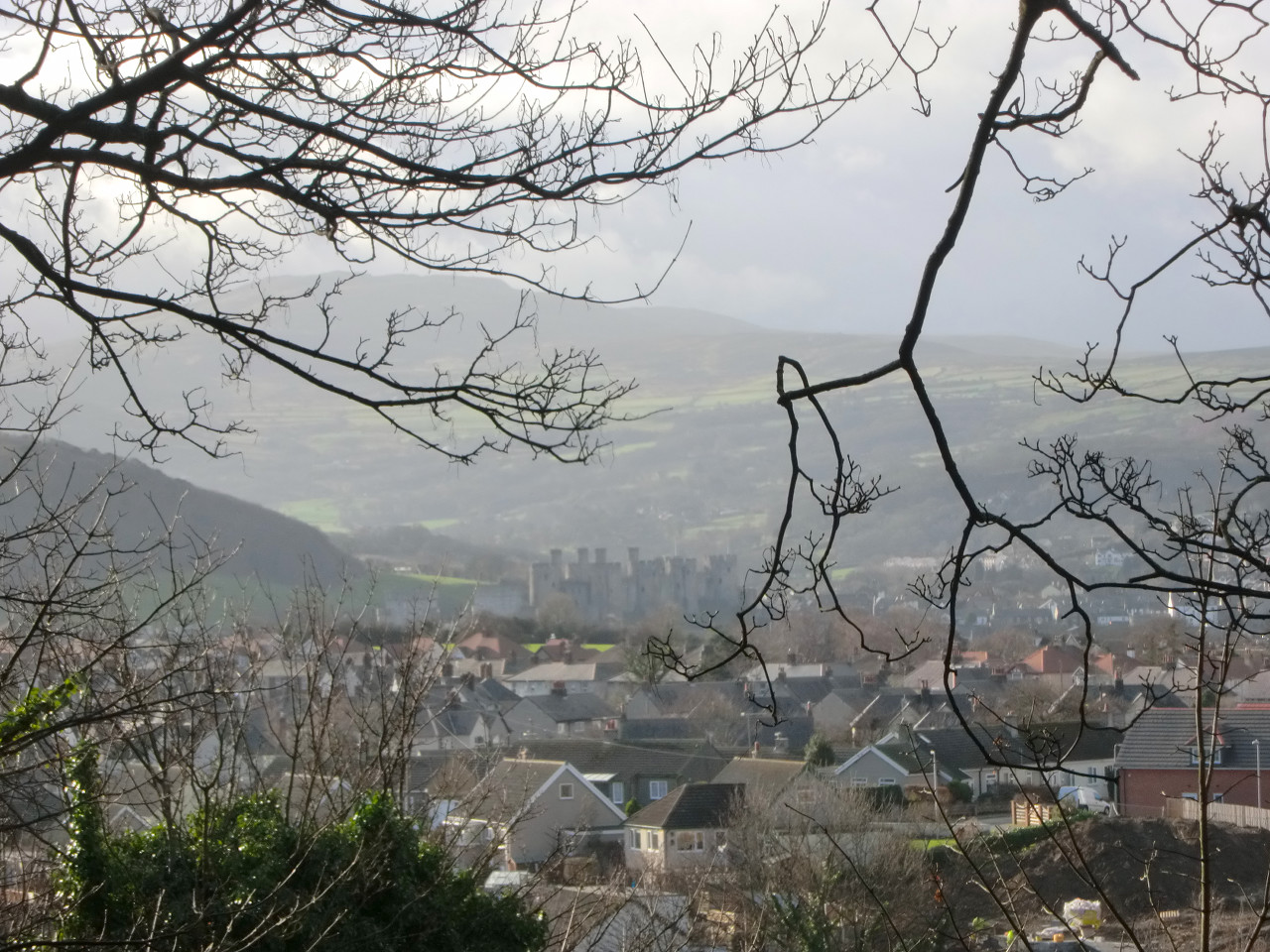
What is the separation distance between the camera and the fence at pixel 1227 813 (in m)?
19.4

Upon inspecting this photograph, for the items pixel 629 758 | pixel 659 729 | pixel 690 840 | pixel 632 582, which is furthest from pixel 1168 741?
pixel 632 582

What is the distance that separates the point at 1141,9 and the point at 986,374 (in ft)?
636

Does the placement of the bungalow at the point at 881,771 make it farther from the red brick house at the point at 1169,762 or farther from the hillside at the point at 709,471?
the hillside at the point at 709,471

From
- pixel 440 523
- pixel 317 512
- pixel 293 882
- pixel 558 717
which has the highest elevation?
pixel 317 512

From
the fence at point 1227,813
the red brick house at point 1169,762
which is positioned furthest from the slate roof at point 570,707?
the fence at point 1227,813

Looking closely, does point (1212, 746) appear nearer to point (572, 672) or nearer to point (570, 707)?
point (570, 707)

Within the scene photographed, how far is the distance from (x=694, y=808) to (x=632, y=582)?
7168cm

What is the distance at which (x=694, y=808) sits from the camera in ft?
88.5

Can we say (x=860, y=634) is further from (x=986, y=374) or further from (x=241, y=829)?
(x=986, y=374)

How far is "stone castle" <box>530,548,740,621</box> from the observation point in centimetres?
9338

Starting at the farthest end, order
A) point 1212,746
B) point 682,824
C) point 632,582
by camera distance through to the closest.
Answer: point 632,582 < point 682,824 < point 1212,746

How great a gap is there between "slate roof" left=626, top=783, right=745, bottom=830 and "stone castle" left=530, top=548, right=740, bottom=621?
6298cm

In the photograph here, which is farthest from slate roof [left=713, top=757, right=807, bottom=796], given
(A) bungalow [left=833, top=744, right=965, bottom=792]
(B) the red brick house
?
(B) the red brick house

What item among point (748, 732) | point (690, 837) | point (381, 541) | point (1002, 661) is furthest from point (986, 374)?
point (690, 837)
